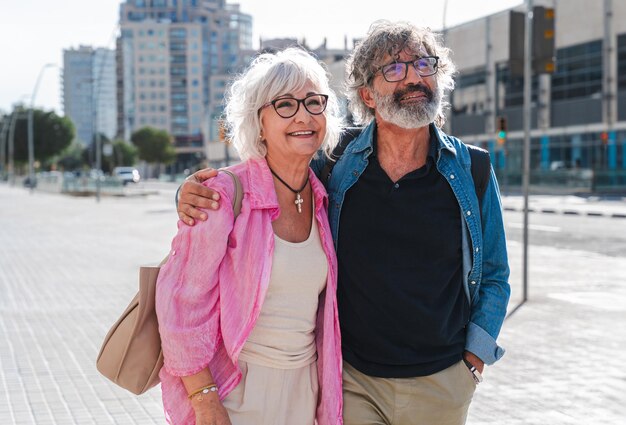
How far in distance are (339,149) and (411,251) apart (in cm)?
51

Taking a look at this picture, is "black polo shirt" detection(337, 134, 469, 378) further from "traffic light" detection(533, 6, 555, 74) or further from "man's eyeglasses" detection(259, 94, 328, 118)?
"traffic light" detection(533, 6, 555, 74)

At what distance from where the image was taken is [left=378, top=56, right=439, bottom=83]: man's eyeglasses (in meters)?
3.17

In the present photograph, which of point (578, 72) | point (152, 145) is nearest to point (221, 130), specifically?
point (578, 72)

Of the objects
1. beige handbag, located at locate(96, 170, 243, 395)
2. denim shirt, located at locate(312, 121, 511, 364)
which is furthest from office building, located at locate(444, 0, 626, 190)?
beige handbag, located at locate(96, 170, 243, 395)

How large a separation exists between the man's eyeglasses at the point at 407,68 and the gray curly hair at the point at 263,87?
222 millimetres

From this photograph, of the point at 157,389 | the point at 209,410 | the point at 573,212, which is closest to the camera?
the point at 209,410

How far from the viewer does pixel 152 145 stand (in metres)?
136

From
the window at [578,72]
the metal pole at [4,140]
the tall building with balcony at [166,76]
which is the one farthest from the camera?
the tall building with balcony at [166,76]

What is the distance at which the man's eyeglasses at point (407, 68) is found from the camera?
10.4 feet

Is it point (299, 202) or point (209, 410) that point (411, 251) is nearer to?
point (299, 202)

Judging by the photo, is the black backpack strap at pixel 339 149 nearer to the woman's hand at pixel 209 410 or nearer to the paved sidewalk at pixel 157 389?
the woman's hand at pixel 209 410

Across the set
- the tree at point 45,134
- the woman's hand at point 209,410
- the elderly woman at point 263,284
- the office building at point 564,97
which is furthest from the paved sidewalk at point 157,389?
the tree at point 45,134

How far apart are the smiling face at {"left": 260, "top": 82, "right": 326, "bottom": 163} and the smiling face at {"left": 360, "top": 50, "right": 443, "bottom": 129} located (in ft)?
0.91

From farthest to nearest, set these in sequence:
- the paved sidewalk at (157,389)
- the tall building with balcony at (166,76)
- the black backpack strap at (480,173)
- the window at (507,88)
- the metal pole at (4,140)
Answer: the tall building with balcony at (166,76) → the metal pole at (4,140) → the window at (507,88) → the paved sidewalk at (157,389) → the black backpack strap at (480,173)
